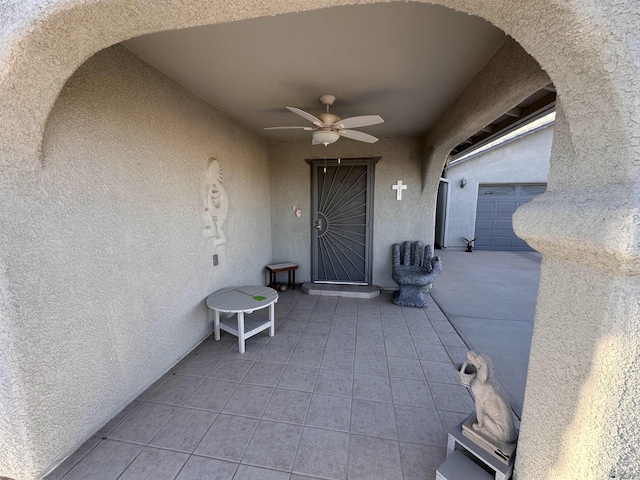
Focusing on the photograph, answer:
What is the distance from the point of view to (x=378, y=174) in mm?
4398

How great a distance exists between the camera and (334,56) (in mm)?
1908

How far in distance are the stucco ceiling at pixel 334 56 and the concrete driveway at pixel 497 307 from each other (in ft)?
8.90

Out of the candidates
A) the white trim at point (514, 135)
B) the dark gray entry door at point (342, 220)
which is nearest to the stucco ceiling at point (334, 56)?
the dark gray entry door at point (342, 220)

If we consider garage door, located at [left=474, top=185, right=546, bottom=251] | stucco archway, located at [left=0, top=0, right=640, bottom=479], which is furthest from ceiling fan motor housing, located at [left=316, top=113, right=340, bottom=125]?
garage door, located at [left=474, top=185, right=546, bottom=251]

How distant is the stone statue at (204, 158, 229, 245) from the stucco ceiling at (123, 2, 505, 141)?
2.48 feet

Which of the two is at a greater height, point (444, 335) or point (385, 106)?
point (385, 106)

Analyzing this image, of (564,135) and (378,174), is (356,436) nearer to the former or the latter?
(564,135)

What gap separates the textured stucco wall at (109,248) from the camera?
1398mm

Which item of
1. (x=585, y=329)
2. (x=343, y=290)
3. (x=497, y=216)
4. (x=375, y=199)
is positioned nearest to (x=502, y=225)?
(x=497, y=216)

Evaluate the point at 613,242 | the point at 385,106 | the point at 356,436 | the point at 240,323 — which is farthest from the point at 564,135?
the point at 240,323

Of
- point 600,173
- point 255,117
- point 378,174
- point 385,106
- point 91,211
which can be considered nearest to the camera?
point 600,173

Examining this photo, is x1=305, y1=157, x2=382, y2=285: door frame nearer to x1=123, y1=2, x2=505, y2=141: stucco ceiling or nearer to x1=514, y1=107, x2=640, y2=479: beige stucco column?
x1=123, y1=2, x2=505, y2=141: stucco ceiling

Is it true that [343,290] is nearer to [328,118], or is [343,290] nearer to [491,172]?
[328,118]

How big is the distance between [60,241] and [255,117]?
2.49m
